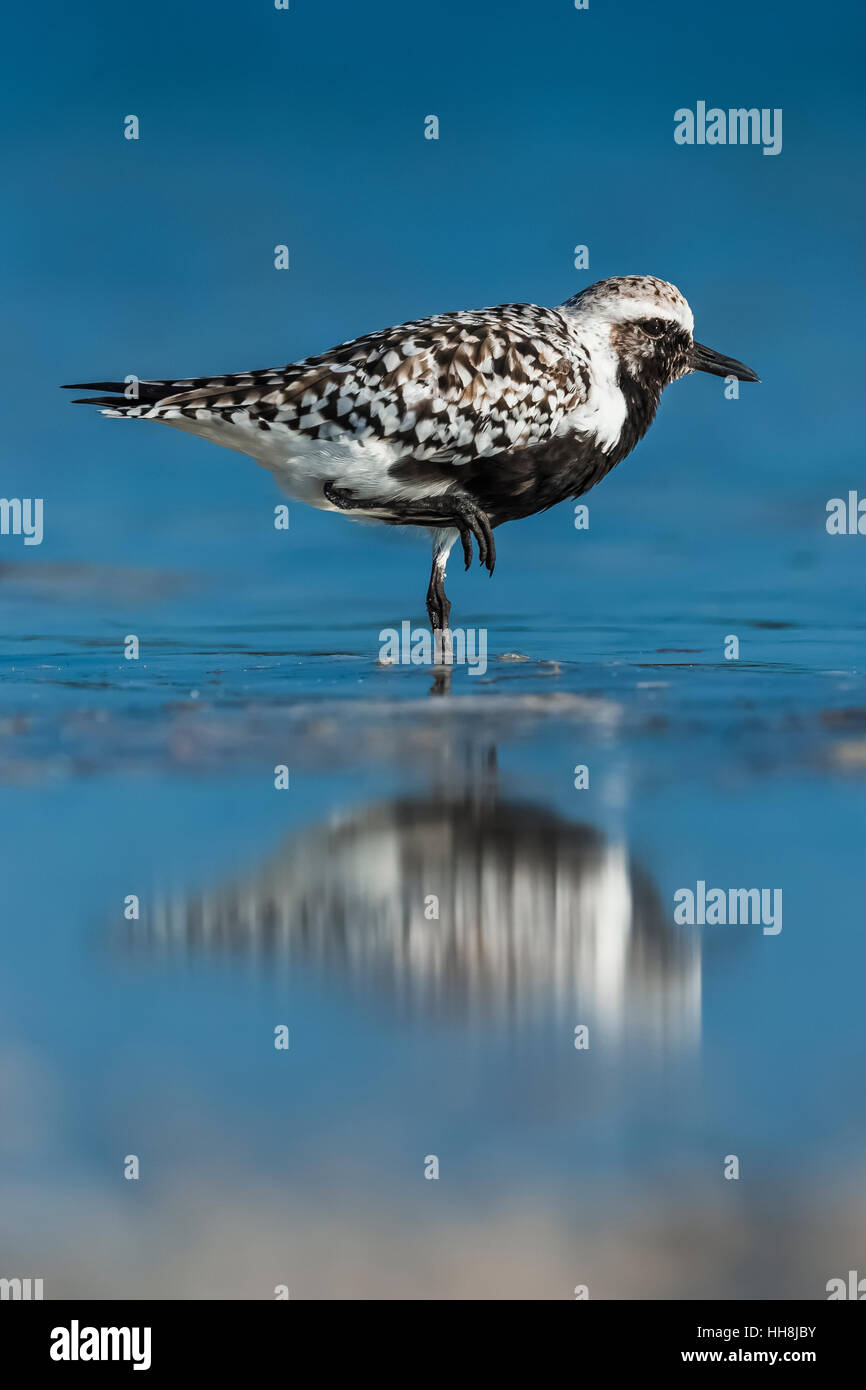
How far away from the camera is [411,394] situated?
9.40 meters

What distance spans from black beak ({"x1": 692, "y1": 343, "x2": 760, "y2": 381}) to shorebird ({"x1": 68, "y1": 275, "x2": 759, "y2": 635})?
55.6 inches

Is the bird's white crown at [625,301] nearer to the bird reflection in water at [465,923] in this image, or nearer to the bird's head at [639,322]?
the bird's head at [639,322]

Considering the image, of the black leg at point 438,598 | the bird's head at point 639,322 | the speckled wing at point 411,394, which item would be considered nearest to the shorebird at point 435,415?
the speckled wing at point 411,394

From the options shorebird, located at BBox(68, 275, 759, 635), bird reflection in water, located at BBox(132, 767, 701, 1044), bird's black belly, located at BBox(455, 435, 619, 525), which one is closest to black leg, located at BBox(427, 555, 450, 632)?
shorebird, located at BBox(68, 275, 759, 635)

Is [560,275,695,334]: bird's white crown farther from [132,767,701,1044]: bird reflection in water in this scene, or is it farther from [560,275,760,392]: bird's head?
[132,767,701,1044]: bird reflection in water

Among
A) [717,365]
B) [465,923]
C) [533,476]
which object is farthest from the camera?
[717,365]

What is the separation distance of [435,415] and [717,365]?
145 inches

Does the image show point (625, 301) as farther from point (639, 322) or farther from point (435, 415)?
point (435, 415)

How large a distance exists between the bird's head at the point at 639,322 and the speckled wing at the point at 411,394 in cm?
121

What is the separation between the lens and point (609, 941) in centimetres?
451

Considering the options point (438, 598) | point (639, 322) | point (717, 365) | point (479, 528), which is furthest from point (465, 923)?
point (717, 365)

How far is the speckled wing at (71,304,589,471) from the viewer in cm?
938

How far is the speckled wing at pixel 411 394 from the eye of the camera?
30.8 ft

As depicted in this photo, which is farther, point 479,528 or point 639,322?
point 639,322
